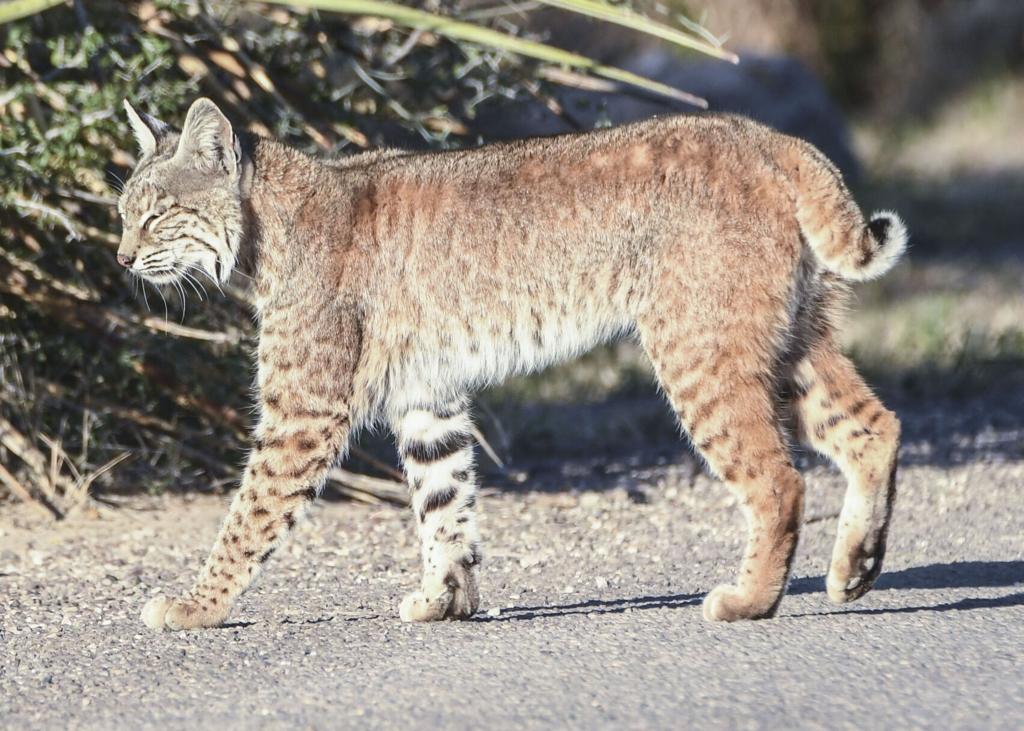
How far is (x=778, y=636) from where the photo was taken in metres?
4.64

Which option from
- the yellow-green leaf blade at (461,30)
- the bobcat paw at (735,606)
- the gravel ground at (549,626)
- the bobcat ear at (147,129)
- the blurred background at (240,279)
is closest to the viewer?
the gravel ground at (549,626)

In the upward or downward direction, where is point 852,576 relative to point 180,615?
upward

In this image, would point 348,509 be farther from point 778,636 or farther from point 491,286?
point 778,636

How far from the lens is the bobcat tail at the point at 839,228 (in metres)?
5.05

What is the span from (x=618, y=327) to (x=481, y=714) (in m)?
1.71

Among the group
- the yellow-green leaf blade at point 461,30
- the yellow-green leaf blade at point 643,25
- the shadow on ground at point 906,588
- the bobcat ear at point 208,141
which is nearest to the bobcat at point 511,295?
the bobcat ear at point 208,141

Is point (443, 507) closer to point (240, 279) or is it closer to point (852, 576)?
point (240, 279)

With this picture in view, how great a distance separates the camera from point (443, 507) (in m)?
5.45

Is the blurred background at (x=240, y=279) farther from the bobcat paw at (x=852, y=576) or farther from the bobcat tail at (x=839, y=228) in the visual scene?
the bobcat paw at (x=852, y=576)

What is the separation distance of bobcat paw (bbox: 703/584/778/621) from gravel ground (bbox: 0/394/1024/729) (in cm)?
7

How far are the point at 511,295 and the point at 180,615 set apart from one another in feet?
4.76

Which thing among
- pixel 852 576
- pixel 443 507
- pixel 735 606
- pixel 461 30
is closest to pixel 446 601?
pixel 443 507

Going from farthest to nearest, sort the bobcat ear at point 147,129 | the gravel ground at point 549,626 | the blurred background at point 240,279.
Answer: the blurred background at point 240,279 → the bobcat ear at point 147,129 → the gravel ground at point 549,626

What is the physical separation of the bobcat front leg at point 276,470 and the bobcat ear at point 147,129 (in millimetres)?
853
